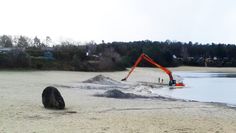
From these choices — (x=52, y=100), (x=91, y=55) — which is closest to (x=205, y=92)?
(x=52, y=100)

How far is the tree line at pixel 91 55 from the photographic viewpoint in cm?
6562

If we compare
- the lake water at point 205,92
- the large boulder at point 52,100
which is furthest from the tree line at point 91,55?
the large boulder at point 52,100

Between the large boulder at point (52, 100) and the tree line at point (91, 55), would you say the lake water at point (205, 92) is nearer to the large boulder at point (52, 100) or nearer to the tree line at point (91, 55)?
the large boulder at point (52, 100)

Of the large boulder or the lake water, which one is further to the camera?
the lake water

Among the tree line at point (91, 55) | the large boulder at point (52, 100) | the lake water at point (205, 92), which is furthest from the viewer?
the tree line at point (91, 55)

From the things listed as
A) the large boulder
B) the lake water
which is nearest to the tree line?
the lake water

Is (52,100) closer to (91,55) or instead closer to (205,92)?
(205,92)

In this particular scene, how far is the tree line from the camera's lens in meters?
65.6

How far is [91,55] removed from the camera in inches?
3622

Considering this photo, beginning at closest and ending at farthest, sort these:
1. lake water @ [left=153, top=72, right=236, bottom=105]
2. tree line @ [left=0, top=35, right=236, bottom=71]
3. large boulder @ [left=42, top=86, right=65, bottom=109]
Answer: large boulder @ [left=42, top=86, right=65, bottom=109] → lake water @ [left=153, top=72, right=236, bottom=105] → tree line @ [left=0, top=35, right=236, bottom=71]

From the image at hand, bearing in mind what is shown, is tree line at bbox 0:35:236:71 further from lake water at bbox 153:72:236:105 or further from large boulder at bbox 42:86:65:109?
large boulder at bbox 42:86:65:109

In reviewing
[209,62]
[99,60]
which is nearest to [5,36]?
[99,60]

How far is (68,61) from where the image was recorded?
76.2 m

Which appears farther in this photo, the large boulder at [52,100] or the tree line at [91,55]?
the tree line at [91,55]
